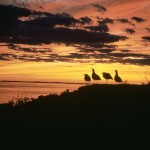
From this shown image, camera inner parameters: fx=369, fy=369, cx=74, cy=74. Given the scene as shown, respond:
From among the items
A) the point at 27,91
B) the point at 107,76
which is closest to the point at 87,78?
the point at 107,76

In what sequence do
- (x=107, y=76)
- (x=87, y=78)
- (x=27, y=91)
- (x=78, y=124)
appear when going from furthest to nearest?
(x=27, y=91) < (x=87, y=78) < (x=107, y=76) < (x=78, y=124)

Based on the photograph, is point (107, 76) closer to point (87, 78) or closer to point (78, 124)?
point (87, 78)

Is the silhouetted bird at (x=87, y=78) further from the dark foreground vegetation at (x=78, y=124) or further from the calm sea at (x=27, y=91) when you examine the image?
the dark foreground vegetation at (x=78, y=124)

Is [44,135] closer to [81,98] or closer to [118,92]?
[81,98]

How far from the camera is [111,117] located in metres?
16.4

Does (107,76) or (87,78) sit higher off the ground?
(107,76)

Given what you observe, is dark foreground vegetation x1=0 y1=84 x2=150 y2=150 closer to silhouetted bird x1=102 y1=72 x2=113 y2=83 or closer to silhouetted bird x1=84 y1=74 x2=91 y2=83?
silhouetted bird x1=102 y1=72 x2=113 y2=83

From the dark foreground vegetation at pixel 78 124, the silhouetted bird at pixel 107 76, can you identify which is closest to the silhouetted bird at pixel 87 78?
the silhouetted bird at pixel 107 76

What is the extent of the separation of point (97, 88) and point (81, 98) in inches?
173

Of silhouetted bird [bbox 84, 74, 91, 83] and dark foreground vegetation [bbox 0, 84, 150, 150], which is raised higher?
silhouetted bird [bbox 84, 74, 91, 83]

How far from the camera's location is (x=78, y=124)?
50.5 feet

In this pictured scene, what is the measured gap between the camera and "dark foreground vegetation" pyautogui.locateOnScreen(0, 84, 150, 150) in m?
12.9

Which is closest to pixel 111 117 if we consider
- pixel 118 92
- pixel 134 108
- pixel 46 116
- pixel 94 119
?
pixel 94 119

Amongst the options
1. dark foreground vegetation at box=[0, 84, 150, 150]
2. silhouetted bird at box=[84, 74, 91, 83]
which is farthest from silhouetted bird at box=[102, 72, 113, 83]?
dark foreground vegetation at box=[0, 84, 150, 150]
